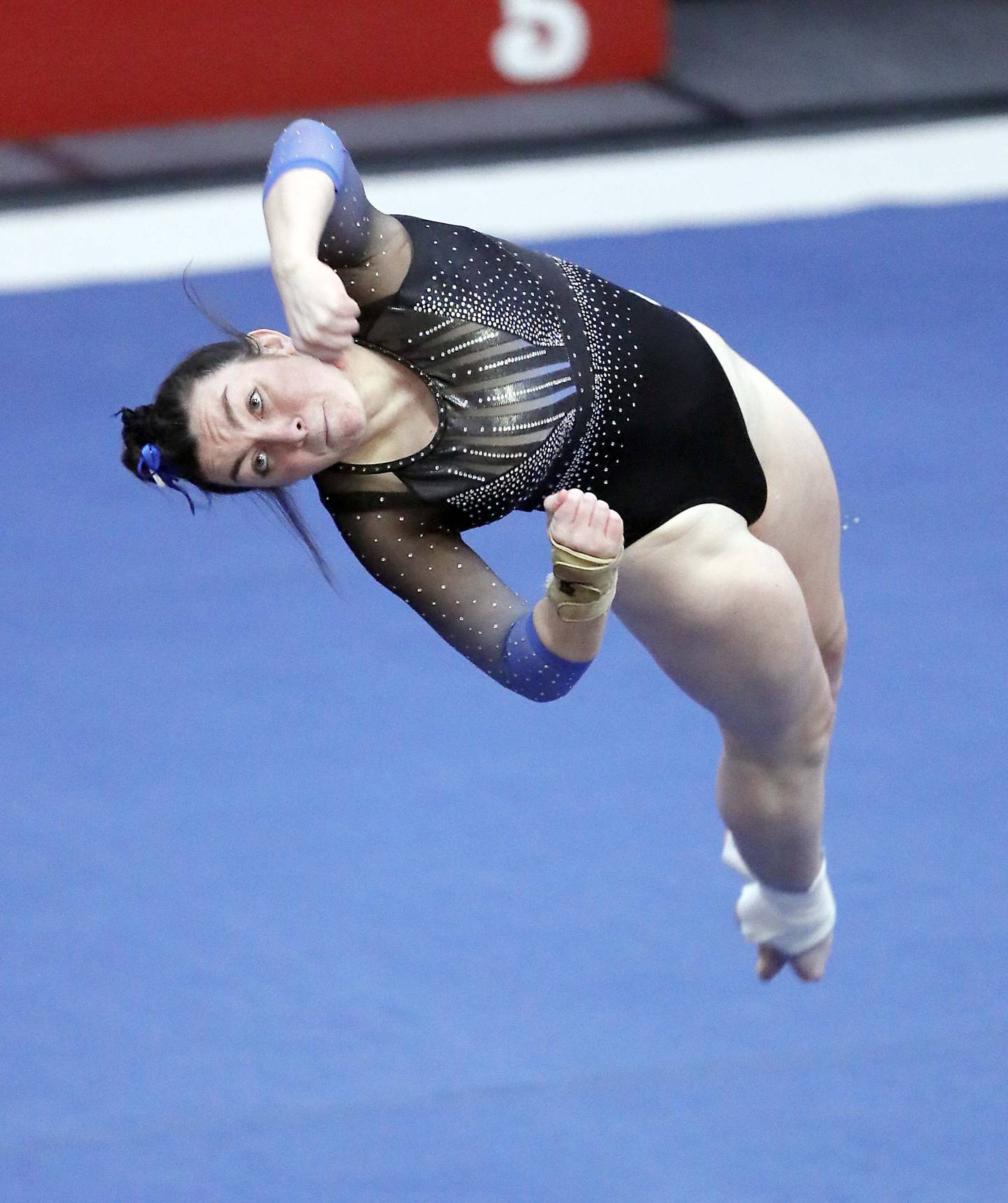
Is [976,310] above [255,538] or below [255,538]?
above

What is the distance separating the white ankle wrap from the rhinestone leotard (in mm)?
734

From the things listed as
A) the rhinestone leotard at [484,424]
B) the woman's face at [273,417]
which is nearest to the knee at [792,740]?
the rhinestone leotard at [484,424]

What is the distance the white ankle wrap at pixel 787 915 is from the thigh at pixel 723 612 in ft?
1.33

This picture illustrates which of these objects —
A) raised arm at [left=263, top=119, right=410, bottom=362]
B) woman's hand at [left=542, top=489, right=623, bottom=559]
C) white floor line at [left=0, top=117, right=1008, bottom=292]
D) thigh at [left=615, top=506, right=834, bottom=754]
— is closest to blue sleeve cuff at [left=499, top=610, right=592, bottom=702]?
woman's hand at [left=542, top=489, right=623, bottom=559]

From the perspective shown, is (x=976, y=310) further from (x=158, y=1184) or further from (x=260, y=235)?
(x=158, y=1184)

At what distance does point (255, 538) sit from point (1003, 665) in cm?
170

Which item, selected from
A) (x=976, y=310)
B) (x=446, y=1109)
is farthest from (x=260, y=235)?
(x=446, y=1109)

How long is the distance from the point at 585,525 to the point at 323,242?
20.2 inches

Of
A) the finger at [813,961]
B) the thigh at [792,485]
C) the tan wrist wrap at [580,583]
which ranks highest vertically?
the thigh at [792,485]

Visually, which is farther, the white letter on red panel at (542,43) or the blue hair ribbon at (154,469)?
the white letter on red panel at (542,43)

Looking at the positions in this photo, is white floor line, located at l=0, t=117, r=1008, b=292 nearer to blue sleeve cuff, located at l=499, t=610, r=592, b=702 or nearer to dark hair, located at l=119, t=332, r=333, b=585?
dark hair, located at l=119, t=332, r=333, b=585

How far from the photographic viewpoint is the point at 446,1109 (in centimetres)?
287

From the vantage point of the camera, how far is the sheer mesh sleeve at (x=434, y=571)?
2.15 meters

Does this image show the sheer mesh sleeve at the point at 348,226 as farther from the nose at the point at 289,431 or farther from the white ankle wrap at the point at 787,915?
the white ankle wrap at the point at 787,915
